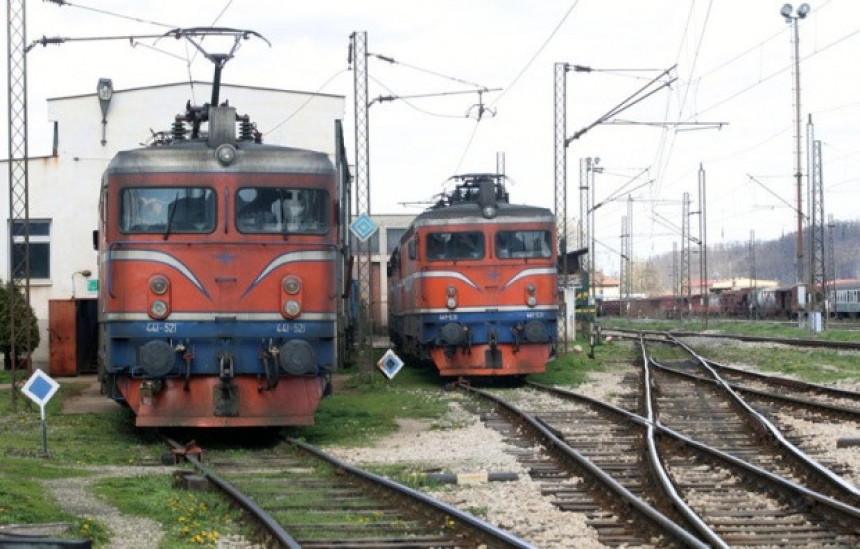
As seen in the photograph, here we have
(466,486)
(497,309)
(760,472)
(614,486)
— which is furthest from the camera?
(497,309)

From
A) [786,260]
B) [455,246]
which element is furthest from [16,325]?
[786,260]

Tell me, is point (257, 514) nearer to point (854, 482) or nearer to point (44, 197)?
point (854, 482)

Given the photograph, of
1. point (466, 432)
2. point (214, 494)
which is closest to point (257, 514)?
point (214, 494)

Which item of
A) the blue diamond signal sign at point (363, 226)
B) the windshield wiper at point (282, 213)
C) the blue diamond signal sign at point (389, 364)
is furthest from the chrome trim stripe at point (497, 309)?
the windshield wiper at point (282, 213)

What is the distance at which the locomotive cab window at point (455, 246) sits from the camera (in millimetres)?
22967

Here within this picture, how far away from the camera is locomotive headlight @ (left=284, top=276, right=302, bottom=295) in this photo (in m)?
14.0

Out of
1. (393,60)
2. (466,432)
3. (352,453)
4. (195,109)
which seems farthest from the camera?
(393,60)

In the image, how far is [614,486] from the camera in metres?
9.61

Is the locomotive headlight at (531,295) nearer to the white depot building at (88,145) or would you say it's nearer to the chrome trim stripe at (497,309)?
the chrome trim stripe at (497,309)

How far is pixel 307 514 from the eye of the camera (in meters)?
9.34

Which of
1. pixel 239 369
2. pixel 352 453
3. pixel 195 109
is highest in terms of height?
pixel 195 109

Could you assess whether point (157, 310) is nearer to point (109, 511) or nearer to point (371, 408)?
point (109, 511)

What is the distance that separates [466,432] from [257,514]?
684 centimetres

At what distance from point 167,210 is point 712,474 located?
22.5ft
